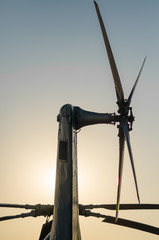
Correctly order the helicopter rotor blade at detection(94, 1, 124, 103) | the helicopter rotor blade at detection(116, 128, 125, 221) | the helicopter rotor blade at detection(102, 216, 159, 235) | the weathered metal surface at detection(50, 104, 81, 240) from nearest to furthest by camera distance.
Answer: the helicopter rotor blade at detection(116, 128, 125, 221) < the weathered metal surface at detection(50, 104, 81, 240) < the helicopter rotor blade at detection(94, 1, 124, 103) < the helicopter rotor blade at detection(102, 216, 159, 235)

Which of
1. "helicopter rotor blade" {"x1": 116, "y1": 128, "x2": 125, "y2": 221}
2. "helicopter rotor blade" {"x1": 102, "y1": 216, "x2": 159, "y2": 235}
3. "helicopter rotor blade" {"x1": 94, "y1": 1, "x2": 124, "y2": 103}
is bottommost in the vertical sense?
"helicopter rotor blade" {"x1": 102, "y1": 216, "x2": 159, "y2": 235}

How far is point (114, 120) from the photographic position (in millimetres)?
19688

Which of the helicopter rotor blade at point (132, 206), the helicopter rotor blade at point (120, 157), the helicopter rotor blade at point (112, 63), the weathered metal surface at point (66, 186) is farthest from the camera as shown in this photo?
the helicopter rotor blade at point (132, 206)

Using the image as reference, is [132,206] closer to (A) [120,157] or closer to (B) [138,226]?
(B) [138,226]

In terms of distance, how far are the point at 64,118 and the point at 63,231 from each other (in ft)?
24.9

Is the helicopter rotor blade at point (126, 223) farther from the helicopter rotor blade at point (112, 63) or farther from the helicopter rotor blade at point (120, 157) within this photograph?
the helicopter rotor blade at point (112, 63)

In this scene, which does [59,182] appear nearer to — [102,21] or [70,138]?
[70,138]

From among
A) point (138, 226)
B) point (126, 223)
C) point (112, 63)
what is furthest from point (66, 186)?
point (112, 63)

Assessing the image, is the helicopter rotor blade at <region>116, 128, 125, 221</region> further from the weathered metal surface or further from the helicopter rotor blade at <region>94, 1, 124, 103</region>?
the weathered metal surface

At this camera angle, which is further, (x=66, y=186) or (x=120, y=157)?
(x=66, y=186)

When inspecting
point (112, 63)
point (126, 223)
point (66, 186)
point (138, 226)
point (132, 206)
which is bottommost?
point (138, 226)

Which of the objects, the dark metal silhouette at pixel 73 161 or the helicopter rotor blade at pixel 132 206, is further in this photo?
the helicopter rotor blade at pixel 132 206

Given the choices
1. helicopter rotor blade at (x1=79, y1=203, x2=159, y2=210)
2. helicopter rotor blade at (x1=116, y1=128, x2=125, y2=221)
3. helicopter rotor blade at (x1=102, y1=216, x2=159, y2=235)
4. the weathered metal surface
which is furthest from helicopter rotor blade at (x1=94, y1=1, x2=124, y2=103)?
helicopter rotor blade at (x1=102, y1=216, x2=159, y2=235)

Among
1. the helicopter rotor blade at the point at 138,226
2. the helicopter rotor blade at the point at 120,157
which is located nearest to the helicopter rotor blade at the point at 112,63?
the helicopter rotor blade at the point at 120,157
